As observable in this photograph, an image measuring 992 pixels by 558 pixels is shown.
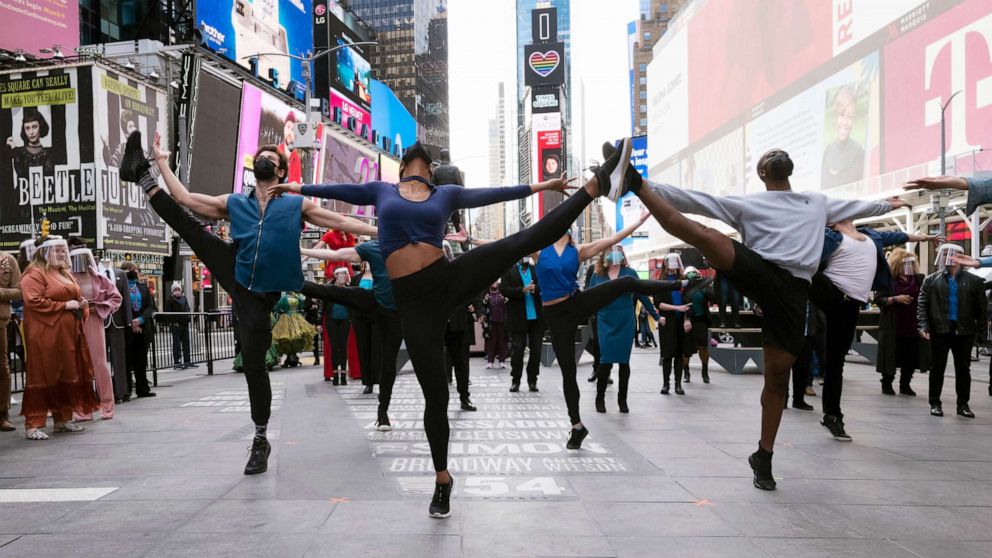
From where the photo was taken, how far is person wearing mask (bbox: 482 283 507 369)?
585 inches

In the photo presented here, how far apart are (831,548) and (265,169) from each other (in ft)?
13.2

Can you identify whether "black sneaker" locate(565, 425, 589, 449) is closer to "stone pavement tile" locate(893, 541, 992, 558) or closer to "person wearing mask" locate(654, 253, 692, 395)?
"stone pavement tile" locate(893, 541, 992, 558)

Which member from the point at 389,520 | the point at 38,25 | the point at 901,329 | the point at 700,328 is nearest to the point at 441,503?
the point at 389,520

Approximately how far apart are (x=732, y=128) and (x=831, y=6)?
13.1m

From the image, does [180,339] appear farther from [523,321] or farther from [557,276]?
[557,276]

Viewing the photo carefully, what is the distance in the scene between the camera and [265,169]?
5.33m

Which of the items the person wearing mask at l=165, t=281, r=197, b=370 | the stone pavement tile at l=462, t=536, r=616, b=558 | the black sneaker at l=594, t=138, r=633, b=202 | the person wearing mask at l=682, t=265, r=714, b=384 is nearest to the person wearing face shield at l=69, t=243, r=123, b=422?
the person wearing mask at l=165, t=281, r=197, b=370

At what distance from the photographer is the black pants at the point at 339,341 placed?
39.1 feet

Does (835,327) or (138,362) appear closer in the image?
(835,327)

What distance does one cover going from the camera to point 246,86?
3522cm

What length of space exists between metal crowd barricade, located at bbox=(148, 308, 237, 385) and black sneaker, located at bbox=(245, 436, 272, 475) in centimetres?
879

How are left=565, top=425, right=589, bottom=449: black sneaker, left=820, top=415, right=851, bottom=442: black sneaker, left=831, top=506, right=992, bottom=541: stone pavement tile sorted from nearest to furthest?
1. left=831, top=506, right=992, bottom=541: stone pavement tile
2. left=565, top=425, right=589, bottom=449: black sneaker
3. left=820, top=415, right=851, bottom=442: black sneaker

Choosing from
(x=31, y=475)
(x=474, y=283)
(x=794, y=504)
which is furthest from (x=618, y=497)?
(x=31, y=475)

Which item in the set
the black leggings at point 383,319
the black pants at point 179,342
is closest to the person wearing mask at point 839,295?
the black leggings at point 383,319
